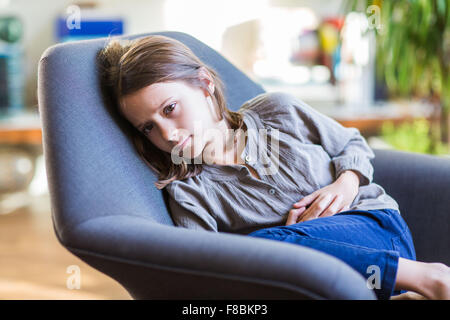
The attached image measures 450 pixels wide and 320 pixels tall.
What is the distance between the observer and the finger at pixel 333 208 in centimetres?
87

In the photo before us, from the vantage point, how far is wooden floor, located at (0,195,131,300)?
1590mm

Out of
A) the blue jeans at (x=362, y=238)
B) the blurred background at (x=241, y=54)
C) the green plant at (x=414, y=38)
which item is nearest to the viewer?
the blue jeans at (x=362, y=238)

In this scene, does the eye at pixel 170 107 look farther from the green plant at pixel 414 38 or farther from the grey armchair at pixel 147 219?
the green plant at pixel 414 38

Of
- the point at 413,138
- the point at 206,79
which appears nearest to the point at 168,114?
the point at 206,79

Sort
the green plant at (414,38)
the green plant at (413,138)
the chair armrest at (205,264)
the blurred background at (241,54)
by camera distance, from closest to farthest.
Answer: the chair armrest at (205,264) < the green plant at (414,38) < the green plant at (413,138) < the blurred background at (241,54)

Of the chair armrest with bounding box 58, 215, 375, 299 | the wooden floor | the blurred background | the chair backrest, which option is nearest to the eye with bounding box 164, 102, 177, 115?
the chair backrest

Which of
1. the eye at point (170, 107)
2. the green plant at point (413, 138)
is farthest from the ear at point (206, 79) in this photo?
the green plant at point (413, 138)

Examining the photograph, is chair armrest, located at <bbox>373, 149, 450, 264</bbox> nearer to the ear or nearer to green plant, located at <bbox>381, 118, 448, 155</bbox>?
the ear

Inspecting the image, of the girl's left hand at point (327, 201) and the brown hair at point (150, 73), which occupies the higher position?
the brown hair at point (150, 73)

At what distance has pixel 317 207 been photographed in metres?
0.87

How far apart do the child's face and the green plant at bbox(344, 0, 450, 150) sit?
89 centimetres

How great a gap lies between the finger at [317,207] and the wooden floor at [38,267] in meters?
0.86
